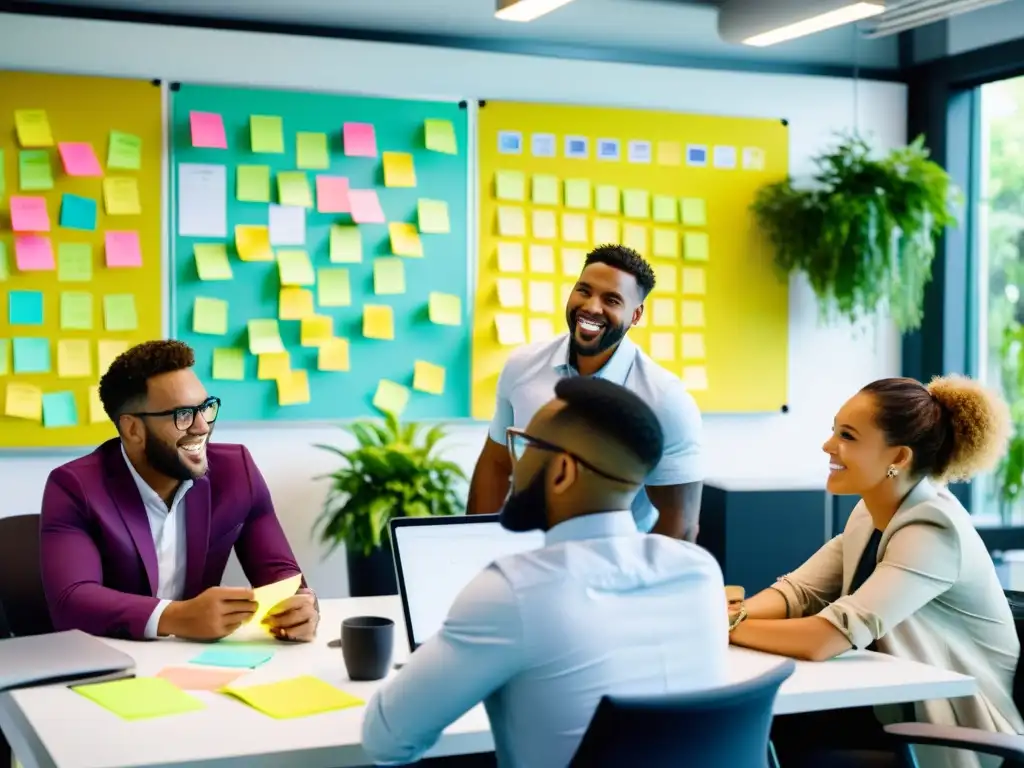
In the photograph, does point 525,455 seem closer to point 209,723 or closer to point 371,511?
point 209,723

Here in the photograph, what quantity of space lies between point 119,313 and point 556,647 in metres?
2.85

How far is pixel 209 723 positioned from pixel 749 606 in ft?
3.73

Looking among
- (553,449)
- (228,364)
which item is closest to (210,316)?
(228,364)

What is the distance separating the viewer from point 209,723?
1712 millimetres

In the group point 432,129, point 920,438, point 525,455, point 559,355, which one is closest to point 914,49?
point 432,129

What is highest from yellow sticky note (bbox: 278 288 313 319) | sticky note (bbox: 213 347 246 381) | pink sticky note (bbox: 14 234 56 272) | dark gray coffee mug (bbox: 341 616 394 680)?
pink sticky note (bbox: 14 234 56 272)

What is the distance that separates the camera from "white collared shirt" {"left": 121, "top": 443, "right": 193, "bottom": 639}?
245 cm

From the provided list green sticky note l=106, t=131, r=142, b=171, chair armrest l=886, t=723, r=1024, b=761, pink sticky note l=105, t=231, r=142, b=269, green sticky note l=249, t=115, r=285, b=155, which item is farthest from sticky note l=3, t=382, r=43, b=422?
chair armrest l=886, t=723, r=1024, b=761

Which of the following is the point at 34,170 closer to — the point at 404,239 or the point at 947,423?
the point at 404,239

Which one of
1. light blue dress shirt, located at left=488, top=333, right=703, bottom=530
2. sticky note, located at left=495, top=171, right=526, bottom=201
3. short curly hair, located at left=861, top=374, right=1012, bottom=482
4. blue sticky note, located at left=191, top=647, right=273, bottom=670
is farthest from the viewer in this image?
sticky note, located at left=495, top=171, right=526, bottom=201

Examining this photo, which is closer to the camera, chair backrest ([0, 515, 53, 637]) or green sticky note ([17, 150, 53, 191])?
chair backrest ([0, 515, 53, 637])

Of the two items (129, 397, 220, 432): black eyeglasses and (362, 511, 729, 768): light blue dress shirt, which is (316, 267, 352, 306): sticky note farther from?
(362, 511, 729, 768): light blue dress shirt

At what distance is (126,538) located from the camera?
2.36 metres

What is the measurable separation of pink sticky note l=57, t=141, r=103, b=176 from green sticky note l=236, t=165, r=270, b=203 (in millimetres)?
446
